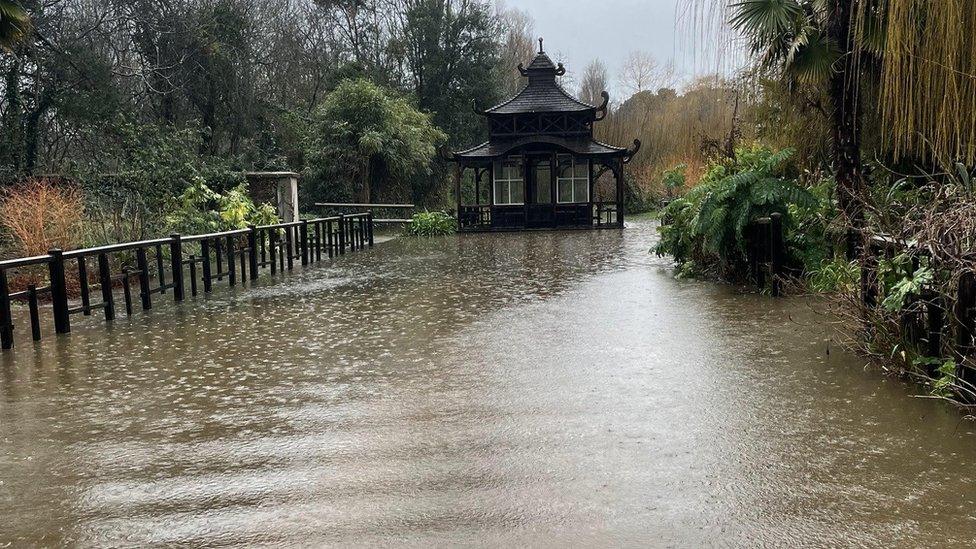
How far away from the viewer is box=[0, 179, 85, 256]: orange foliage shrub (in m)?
12.3

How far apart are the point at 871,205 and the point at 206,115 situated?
75.6ft

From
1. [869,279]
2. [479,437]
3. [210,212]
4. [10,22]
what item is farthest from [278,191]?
[479,437]

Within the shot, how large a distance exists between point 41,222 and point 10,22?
385cm

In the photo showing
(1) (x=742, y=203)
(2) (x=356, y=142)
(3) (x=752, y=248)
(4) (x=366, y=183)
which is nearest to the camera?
(1) (x=742, y=203)

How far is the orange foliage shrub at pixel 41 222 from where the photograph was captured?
12281 mm

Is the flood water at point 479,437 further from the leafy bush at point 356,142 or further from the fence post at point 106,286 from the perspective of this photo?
the leafy bush at point 356,142

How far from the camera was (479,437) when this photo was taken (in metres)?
4.51

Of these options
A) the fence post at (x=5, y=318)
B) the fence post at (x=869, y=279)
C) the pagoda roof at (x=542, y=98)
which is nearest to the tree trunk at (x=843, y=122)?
the fence post at (x=869, y=279)

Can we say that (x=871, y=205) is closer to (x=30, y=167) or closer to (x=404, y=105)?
(x=30, y=167)

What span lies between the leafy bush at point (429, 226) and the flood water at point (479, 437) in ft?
53.8

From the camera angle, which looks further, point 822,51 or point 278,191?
point 278,191

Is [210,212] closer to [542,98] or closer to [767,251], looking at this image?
[767,251]

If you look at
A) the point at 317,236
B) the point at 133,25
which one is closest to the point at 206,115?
the point at 133,25

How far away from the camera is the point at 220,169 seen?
65.0ft
